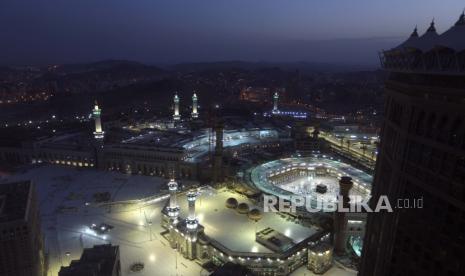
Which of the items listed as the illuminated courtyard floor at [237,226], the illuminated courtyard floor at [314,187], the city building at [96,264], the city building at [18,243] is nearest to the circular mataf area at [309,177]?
the illuminated courtyard floor at [314,187]

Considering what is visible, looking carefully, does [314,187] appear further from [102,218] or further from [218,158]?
[102,218]

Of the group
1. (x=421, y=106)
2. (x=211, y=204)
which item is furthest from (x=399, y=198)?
(x=211, y=204)

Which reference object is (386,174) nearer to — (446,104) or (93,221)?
(446,104)

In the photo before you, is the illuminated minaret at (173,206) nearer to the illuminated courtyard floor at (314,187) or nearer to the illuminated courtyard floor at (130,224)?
Result: the illuminated courtyard floor at (130,224)

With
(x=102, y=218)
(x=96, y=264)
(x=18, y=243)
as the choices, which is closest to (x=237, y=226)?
(x=96, y=264)

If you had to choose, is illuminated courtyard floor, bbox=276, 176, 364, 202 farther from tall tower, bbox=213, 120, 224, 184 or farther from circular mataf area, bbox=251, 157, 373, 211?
tall tower, bbox=213, 120, 224, 184

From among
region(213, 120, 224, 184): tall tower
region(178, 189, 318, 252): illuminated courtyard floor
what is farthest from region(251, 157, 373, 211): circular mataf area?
region(178, 189, 318, 252): illuminated courtyard floor
